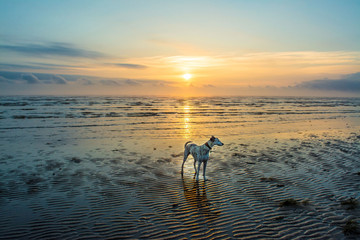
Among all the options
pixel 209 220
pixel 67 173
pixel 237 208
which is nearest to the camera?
pixel 209 220

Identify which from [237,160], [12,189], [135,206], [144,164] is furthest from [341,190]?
[12,189]

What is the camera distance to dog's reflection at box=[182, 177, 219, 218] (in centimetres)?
758

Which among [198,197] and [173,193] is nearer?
[198,197]

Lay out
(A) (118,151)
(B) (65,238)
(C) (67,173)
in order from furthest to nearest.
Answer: (A) (118,151)
(C) (67,173)
(B) (65,238)

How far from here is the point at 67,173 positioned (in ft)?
36.1

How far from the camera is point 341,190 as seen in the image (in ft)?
29.9

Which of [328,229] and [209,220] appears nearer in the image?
[328,229]

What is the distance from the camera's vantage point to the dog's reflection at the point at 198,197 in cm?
758

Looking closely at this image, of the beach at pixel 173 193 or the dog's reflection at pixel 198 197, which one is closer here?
the beach at pixel 173 193

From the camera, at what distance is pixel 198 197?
8672mm

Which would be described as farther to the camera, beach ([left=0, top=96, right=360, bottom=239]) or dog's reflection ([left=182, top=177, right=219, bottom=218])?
dog's reflection ([left=182, top=177, right=219, bottom=218])

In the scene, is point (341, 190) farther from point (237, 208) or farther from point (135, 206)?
point (135, 206)

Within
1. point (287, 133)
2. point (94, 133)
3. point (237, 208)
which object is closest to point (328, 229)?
point (237, 208)

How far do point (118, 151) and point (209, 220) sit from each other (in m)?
9.81
